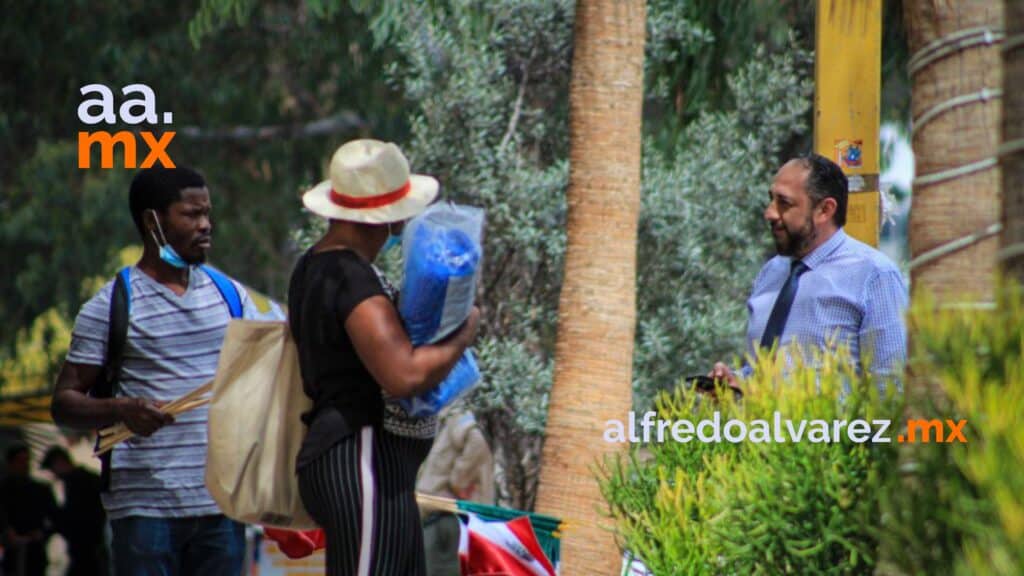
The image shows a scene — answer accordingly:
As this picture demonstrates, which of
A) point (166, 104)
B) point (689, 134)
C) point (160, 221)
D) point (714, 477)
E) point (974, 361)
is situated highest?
point (166, 104)

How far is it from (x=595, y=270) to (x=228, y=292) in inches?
102

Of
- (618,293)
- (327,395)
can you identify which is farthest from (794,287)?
(618,293)

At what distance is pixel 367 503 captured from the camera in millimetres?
4355

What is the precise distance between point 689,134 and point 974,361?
26.4ft

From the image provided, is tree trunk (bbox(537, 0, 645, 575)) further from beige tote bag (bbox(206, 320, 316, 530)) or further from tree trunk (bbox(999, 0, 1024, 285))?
tree trunk (bbox(999, 0, 1024, 285))

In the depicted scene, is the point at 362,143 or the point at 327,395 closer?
the point at 327,395

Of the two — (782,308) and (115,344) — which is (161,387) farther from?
(782,308)

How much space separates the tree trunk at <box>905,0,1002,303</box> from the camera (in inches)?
153

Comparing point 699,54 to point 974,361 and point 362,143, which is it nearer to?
point 362,143

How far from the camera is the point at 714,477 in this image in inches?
174

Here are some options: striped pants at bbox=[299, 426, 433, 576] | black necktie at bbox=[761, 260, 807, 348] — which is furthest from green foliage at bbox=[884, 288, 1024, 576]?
black necktie at bbox=[761, 260, 807, 348]

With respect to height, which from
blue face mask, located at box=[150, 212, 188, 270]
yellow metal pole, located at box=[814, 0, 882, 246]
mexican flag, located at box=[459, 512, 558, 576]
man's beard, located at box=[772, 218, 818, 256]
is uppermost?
yellow metal pole, located at box=[814, 0, 882, 246]

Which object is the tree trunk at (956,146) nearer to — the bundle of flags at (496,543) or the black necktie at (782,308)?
the black necktie at (782,308)

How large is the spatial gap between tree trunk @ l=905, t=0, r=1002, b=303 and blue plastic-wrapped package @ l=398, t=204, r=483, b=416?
3.59 ft
